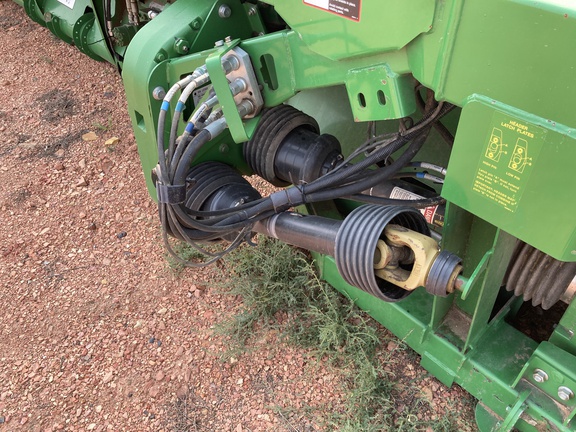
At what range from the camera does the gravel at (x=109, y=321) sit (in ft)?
6.59

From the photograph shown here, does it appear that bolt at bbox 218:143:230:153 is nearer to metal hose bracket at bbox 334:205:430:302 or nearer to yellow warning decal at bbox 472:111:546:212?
metal hose bracket at bbox 334:205:430:302

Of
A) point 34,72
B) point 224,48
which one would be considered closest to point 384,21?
point 224,48

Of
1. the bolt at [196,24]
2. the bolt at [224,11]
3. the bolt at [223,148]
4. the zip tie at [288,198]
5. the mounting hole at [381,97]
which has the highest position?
the mounting hole at [381,97]

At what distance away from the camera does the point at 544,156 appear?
3.44ft

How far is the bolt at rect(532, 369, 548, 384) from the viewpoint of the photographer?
160 cm

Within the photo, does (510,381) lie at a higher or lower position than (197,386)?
higher

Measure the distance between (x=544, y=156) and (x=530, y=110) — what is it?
0.31 ft

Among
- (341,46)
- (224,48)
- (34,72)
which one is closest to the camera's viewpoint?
(341,46)

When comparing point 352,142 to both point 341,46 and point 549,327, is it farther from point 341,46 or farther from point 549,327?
point 549,327

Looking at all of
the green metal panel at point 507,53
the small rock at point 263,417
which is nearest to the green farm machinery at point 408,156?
the green metal panel at point 507,53

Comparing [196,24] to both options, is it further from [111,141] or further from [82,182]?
[111,141]

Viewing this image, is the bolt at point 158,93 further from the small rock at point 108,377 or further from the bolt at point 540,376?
the bolt at point 540,376

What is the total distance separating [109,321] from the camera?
2.32 m

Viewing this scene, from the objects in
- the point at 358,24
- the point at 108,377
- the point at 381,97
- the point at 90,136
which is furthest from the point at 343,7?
the point at 90,136
